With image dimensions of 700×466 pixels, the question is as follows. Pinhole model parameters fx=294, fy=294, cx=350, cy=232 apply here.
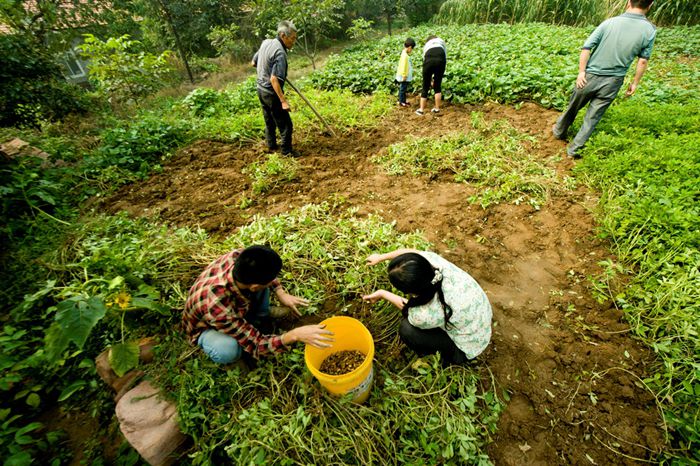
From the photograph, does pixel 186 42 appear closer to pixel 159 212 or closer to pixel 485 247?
pixel 159 212

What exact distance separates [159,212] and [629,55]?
6.03 metres

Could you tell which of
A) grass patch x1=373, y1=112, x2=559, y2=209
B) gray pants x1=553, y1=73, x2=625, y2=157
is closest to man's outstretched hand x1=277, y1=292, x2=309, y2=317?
grass patch x1=373, y1=112, x2=559, y2=209

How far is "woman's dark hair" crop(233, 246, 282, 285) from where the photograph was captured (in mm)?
1637

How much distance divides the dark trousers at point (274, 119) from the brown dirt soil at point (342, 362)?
144 inches

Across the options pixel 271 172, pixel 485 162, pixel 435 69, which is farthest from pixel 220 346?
pixel 435 69

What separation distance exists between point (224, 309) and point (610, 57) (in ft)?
16.3

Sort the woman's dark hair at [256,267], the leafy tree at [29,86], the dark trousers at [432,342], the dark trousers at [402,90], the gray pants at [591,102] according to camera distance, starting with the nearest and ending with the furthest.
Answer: the woman's dark hair at [256,267]
the dark trousers at [432,342]
the gray pants at [591,102]
the leafy tree at [29,86]
the dark trousers at [402,90]

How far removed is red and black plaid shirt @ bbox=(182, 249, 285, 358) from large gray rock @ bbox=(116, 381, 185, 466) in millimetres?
557

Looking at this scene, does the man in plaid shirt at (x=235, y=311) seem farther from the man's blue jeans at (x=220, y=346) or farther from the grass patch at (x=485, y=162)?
the grass patch at (x=485, y=162)

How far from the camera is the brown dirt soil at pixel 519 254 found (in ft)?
6.35

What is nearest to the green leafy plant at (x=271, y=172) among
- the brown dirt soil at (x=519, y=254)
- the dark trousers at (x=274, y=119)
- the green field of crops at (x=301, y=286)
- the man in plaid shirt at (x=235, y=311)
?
the green field of crops at (x=301, y=286)

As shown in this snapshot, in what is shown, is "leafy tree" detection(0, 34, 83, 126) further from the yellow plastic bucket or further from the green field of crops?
the yellow plastic bucket

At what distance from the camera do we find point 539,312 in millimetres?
2570

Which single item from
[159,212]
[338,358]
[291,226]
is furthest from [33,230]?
[338,358]
